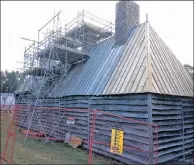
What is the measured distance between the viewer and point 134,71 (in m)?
11.6

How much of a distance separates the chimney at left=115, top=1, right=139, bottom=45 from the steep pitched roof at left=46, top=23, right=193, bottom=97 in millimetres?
489

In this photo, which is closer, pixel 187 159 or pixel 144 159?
pixel 144 159

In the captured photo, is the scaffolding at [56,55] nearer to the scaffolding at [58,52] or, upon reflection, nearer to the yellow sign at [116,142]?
the scaffolding at [58,52]

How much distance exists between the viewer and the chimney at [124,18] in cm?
1538

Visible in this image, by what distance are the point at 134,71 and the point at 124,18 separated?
5.59m

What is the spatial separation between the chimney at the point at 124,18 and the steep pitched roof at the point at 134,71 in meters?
0.49

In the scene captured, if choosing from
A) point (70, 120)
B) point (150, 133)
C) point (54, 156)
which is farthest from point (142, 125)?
point (70, 120)

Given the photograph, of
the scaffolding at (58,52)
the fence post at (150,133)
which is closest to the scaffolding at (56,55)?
the scaffolding at (58,52)

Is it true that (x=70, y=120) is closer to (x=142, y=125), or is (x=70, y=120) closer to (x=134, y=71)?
(x=134, y=71)

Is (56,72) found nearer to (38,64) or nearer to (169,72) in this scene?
(38,64)

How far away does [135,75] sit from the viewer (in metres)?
11.3

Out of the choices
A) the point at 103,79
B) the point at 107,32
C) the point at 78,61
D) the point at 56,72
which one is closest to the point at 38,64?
the point at 56,72

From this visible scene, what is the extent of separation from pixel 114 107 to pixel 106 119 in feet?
2.79

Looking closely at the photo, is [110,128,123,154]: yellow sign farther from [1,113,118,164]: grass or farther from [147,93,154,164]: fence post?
[1,113,118,164]: grass
